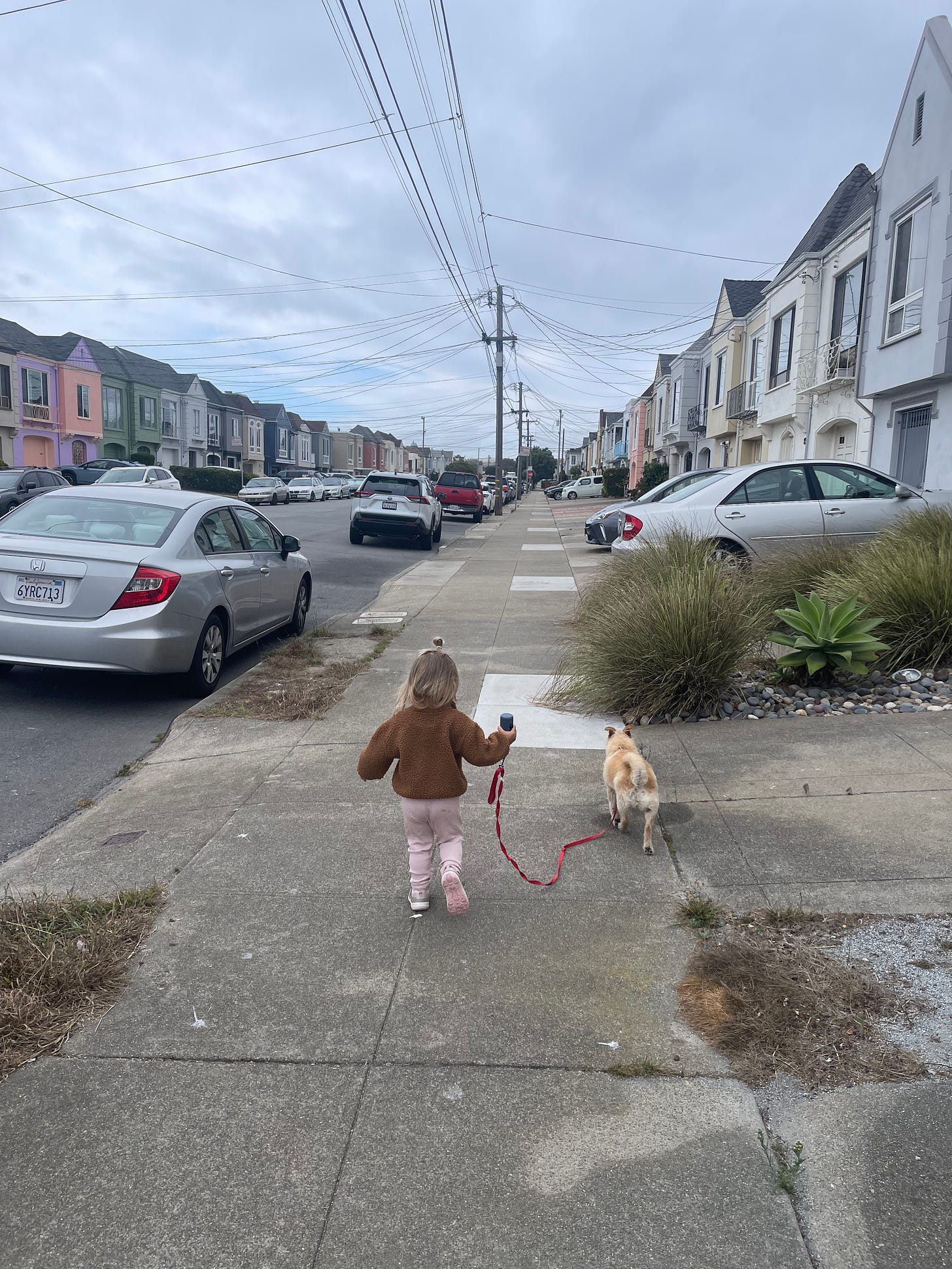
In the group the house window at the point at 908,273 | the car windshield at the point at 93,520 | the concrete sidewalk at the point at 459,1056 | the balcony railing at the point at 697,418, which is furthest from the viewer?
Result: the balcony railing at the point at 697,418

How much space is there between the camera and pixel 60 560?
6.77 m

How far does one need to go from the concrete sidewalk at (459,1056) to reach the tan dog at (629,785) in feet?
0.43

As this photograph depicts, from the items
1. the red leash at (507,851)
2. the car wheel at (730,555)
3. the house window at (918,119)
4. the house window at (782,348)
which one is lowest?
the red leash at (507,851)

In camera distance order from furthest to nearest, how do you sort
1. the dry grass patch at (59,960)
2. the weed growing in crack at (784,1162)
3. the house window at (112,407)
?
the house window at (112,407) → the dry grass patch at (59,960) → the weed growing in crack at (784,1162)

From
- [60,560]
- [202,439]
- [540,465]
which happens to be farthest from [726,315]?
[540,465]

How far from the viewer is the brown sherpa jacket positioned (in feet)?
12.1

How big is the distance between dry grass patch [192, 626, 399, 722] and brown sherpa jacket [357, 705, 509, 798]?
3145mm

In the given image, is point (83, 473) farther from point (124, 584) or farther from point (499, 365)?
point (124, 584)

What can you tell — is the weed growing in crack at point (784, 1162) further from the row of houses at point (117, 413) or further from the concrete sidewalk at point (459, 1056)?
the row of houses at point (117, 413)

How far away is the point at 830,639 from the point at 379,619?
18.5ft

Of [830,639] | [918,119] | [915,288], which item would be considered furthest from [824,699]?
[918,119]

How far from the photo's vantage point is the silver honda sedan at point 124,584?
6.68 m

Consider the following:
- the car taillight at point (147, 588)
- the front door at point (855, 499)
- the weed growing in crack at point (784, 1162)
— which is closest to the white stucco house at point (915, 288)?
the front door at point (855, 499)

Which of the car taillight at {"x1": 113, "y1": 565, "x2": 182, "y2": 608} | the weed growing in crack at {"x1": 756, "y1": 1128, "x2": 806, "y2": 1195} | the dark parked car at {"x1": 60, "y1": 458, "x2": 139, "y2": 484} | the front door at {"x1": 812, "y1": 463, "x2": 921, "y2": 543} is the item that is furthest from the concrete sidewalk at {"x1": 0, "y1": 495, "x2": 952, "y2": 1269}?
the dark parked car at {"x1": 60, "y1": 458, "x2": 139, "y2": 484}
